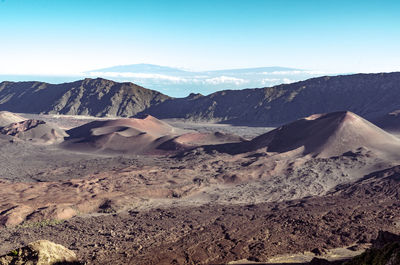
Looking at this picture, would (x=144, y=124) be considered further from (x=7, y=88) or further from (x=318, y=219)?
(x=7, y=88)

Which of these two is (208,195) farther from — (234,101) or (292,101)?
(234,101)

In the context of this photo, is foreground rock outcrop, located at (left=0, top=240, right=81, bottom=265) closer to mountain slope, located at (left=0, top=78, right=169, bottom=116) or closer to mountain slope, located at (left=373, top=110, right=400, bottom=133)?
mountain slope, located at (left=373, top=110, right=400, bottom=133)

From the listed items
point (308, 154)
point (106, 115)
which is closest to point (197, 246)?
point (308, 154)

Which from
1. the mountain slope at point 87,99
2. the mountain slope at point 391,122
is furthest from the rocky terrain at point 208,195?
the mountain slope at point 87,99

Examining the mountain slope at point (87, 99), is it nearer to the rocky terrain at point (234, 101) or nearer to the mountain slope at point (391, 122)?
the rocky terrain at point (234, 101)

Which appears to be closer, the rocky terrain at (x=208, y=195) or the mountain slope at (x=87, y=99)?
the rocky terrain at (x=208, y=195)

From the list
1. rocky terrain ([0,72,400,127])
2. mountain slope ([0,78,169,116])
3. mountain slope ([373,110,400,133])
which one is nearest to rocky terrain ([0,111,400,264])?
mountain slope ([373,110,400,133])

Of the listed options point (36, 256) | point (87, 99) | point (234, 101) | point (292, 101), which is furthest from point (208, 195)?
point (87, 99)
